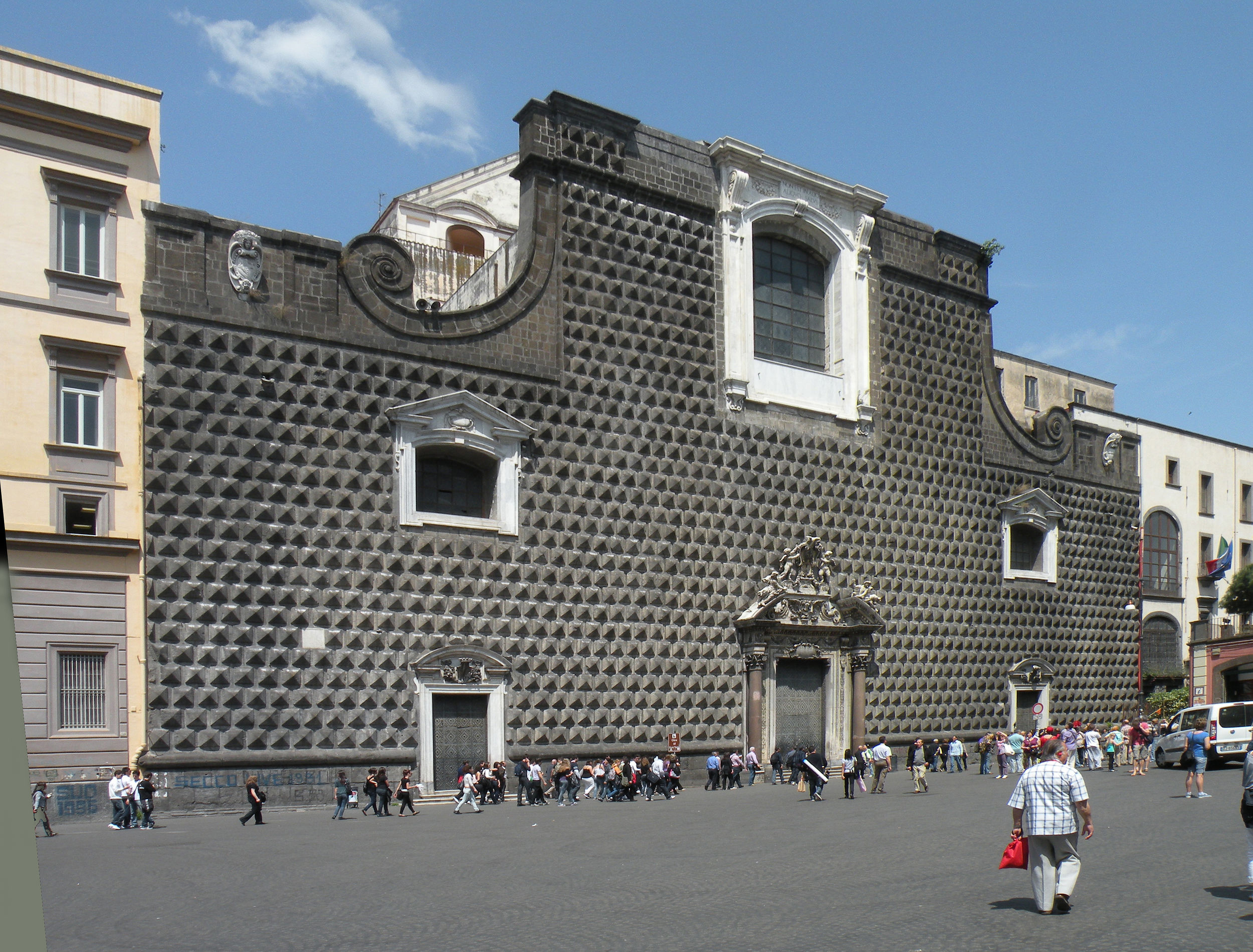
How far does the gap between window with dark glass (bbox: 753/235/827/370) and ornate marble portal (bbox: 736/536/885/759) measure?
4.84 metres

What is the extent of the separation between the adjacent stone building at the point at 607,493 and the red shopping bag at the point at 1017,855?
1440cm

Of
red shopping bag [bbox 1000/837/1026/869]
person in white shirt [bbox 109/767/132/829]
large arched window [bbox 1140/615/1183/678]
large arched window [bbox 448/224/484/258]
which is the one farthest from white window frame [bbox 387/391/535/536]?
large arched window [bbox 1140/615/1183/678]

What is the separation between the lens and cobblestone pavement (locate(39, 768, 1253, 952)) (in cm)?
866

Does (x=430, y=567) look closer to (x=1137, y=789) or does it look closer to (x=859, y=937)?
(x=1137, y=789)

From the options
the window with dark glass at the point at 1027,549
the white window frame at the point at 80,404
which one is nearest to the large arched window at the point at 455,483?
the white window frame at the point at 80,404

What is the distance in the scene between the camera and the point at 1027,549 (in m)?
33.8

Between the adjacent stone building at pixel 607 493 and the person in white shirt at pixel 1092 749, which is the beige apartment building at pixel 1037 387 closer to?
the adjacent stone building at pixel 607 493

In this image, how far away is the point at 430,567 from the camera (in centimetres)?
2258

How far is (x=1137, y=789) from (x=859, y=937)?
51.8 feet

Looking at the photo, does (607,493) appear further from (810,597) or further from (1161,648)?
(1161,648)

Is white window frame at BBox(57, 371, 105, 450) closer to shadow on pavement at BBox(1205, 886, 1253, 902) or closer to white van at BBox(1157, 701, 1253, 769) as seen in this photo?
shadow on pavement at BBox(1205, 886, 1253, 902)

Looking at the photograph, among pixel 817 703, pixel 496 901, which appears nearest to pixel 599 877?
pixel 496 901

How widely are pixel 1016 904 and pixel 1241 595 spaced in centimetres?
3693

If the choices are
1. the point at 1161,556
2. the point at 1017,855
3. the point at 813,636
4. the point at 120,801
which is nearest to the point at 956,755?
the point at 813,636
